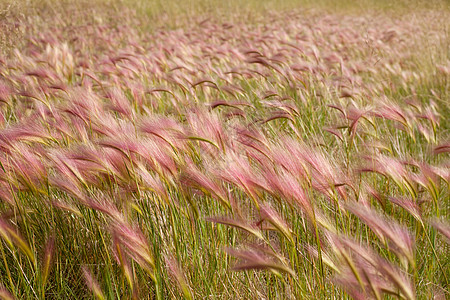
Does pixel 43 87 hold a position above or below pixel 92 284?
above

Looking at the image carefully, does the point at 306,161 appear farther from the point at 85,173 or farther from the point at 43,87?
the point at 43,87

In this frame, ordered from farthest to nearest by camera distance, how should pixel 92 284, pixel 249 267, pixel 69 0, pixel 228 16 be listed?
pixel 228 16
pixel 69 0
pixel 92 284
pixel 249 267

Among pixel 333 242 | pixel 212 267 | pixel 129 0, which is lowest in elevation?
pixel 212 267

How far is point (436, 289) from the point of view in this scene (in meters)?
1.23

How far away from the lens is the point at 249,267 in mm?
808

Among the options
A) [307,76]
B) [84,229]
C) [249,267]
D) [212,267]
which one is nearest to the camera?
[249,267]

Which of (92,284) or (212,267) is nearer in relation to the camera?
(92,284)

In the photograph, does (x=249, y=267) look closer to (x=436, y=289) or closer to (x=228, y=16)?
(x=436, y=289)

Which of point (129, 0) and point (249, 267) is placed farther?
point (129, 0)

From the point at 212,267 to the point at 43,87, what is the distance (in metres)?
1.58

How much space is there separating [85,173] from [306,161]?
0.69 meters

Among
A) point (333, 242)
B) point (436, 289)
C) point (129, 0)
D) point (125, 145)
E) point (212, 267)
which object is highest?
point (129, 0)

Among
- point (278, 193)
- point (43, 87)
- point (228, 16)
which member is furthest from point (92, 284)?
point (228, 16)

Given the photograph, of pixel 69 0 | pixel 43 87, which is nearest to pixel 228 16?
pixel 69 0
